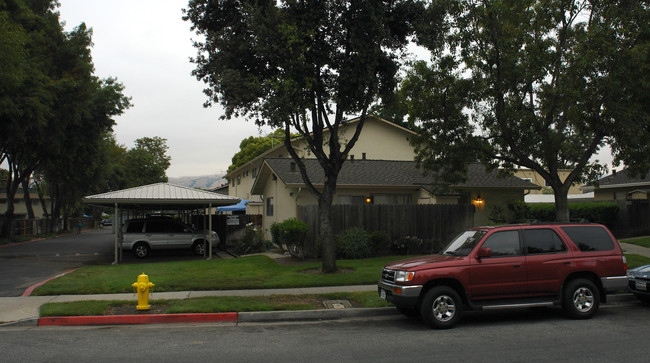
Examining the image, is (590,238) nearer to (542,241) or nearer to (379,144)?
(542,241)

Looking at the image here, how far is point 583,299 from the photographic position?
29.5ft

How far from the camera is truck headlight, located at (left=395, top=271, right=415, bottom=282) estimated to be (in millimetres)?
8352

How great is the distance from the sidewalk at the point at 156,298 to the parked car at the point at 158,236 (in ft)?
27.8

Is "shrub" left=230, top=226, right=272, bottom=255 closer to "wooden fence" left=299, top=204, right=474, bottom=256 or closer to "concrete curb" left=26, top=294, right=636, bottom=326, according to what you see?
"wooden fence" left=299, top=204, right=474, bottom=256

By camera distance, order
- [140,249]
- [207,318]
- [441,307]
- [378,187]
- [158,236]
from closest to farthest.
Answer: [441,307], [207,318], [140,249], [158,236], [378,187]

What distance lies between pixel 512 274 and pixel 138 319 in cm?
700

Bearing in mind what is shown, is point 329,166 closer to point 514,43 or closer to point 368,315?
point 368,315

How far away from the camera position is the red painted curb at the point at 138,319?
9.10 m

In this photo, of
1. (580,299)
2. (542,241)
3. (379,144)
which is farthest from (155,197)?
(379,144)

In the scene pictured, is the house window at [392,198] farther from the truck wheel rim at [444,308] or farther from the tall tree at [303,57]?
the truck wheel rim at [444,308]

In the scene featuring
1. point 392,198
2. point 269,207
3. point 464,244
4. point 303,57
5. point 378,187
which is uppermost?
point 303,57

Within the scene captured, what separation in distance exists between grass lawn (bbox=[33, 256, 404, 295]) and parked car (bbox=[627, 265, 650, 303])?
5.75 metres

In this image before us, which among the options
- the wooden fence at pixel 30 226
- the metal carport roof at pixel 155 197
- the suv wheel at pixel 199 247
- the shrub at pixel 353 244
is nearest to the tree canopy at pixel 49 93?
the wooden fence at pixel 30 226

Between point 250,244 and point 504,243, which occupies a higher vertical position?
point 504,243
